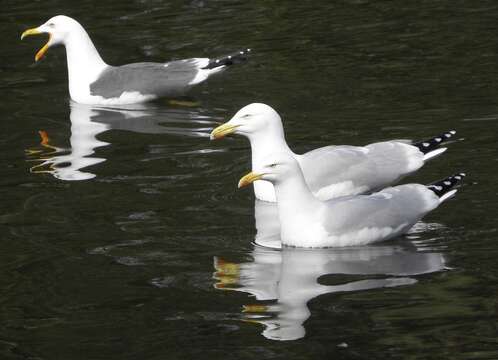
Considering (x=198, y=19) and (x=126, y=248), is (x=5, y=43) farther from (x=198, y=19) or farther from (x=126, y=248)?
(x=126, y=248)

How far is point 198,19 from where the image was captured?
54.9 ft

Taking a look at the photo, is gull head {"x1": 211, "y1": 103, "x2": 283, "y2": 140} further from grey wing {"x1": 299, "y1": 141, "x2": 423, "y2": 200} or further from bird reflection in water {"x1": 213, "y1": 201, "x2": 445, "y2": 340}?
bird reflection in water {"x1": 213, "y1": 201, "x2": 445, "y2": 340}

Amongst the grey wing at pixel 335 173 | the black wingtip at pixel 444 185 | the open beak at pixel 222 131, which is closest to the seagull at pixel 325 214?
the black wingtip at pixel 444 185

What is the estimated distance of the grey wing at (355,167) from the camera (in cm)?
992

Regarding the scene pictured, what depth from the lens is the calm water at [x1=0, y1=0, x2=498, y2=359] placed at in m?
7.50

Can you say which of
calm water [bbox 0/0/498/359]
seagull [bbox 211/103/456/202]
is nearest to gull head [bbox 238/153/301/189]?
calm water [bbox 0/0/498/359]

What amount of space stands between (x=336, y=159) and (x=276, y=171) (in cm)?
109

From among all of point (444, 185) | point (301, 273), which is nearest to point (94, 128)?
point (444, 185)

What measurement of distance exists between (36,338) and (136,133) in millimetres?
5159

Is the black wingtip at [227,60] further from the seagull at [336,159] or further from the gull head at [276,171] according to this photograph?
the gull head at [276,171]

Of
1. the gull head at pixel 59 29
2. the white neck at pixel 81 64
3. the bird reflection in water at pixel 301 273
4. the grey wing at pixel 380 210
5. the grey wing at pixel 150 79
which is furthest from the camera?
the gull head at pixel 59 29

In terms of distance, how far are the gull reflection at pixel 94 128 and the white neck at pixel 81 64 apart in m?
0.19

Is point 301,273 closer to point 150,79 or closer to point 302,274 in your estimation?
point 302,274

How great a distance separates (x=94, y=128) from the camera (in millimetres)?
12875
